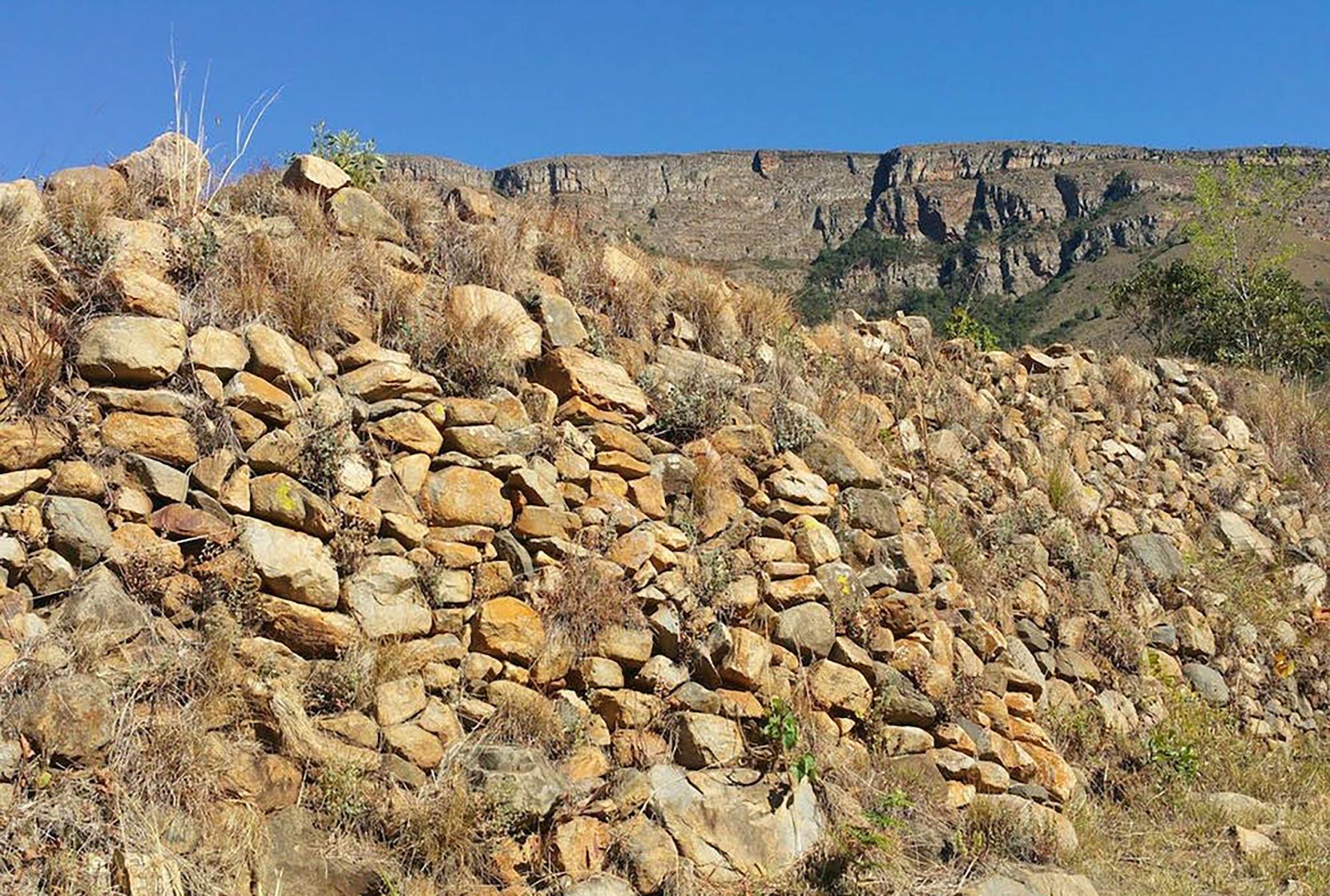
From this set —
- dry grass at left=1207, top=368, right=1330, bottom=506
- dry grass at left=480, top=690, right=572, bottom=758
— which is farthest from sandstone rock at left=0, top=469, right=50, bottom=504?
dry grass at left=1207, top=368, right=1330, bottom=506

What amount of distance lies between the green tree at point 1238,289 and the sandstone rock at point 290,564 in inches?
539

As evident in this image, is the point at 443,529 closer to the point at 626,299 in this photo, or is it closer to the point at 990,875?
the point at 626,299

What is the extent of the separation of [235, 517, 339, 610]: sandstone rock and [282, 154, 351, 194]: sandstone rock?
2.59 metres

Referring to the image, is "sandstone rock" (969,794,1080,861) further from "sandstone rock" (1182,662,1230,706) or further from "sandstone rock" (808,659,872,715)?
"sandstone rock" (1182,662,1230,706)

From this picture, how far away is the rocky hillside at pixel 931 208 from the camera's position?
218ft

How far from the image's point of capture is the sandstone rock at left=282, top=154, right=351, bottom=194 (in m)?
6.01

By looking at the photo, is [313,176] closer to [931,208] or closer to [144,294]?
[144,294]

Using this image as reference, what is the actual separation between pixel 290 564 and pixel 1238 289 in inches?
728

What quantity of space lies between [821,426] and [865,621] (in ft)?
4.77

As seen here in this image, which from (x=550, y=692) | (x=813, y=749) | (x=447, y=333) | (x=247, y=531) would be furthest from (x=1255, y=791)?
(x=247, y=531)

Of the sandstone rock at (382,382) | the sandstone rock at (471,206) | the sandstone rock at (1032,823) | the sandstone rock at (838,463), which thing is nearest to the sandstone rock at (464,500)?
the sandstone rock at (382,382)

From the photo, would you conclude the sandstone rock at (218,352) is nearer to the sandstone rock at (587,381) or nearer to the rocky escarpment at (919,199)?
the sandstone rock at (587,381)

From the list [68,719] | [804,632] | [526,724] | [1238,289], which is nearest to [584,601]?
[526,724]

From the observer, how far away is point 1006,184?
95250 millimetres
